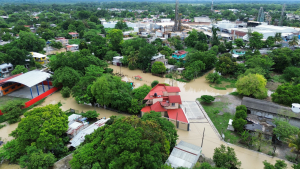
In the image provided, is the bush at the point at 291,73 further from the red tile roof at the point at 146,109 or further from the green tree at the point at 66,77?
the green tree at the point at 66,77

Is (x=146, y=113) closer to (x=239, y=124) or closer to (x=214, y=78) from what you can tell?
(x=239, y=124)

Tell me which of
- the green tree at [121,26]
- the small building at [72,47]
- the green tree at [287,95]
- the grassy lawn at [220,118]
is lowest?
the grassy lawn at [220,118]

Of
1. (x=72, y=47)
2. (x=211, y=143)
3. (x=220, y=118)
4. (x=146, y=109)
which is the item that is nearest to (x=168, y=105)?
(x=146, y=109)

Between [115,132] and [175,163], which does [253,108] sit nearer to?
[175,163]

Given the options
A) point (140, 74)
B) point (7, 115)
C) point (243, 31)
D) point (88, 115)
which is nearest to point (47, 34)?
point (140, 74)

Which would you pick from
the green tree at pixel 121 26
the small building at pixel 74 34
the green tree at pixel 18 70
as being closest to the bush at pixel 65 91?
the green tree at pixel 18 70

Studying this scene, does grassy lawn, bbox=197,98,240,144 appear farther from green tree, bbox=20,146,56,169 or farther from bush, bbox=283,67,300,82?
green tree, bbox=20,146,56,169

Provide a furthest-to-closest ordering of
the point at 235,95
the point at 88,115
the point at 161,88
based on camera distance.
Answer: the point at 235,95
the point at 161,88
the point at 88,115
